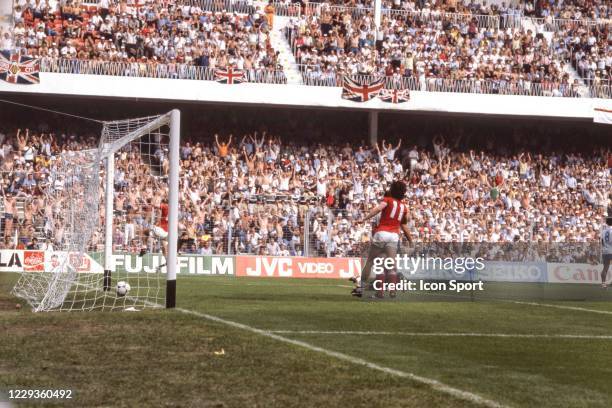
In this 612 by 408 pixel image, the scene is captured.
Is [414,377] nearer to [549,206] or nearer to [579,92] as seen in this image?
[549,206]

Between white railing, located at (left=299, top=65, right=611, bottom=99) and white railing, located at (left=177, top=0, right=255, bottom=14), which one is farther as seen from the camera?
white railing, located at (left=177, top=0, right=255, bottom=14)

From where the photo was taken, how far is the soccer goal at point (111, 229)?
16.4 m

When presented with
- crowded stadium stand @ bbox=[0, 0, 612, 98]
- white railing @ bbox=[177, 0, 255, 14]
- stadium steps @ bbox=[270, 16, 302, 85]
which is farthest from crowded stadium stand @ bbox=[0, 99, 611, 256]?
white railing @ bbox=[177, 0, 255, 14]

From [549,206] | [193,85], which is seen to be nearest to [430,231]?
[549,206]

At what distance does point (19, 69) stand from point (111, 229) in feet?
73.6

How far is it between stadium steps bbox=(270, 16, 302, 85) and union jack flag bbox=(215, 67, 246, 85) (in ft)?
7.21

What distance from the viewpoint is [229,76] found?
43.3 metres

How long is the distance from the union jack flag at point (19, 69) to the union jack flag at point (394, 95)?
1381cm

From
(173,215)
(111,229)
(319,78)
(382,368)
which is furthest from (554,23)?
(382,368)

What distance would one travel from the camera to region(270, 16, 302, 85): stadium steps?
147 ft

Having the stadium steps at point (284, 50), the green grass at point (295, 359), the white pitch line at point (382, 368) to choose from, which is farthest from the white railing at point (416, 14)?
the white pitch line at point (382, 368)

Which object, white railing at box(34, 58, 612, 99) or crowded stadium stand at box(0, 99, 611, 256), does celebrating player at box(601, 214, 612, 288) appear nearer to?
crowded stadium stand at box(0, 99, 611, 256)

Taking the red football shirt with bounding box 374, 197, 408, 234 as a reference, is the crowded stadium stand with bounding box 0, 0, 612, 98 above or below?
above

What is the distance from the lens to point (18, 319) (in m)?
14.0
